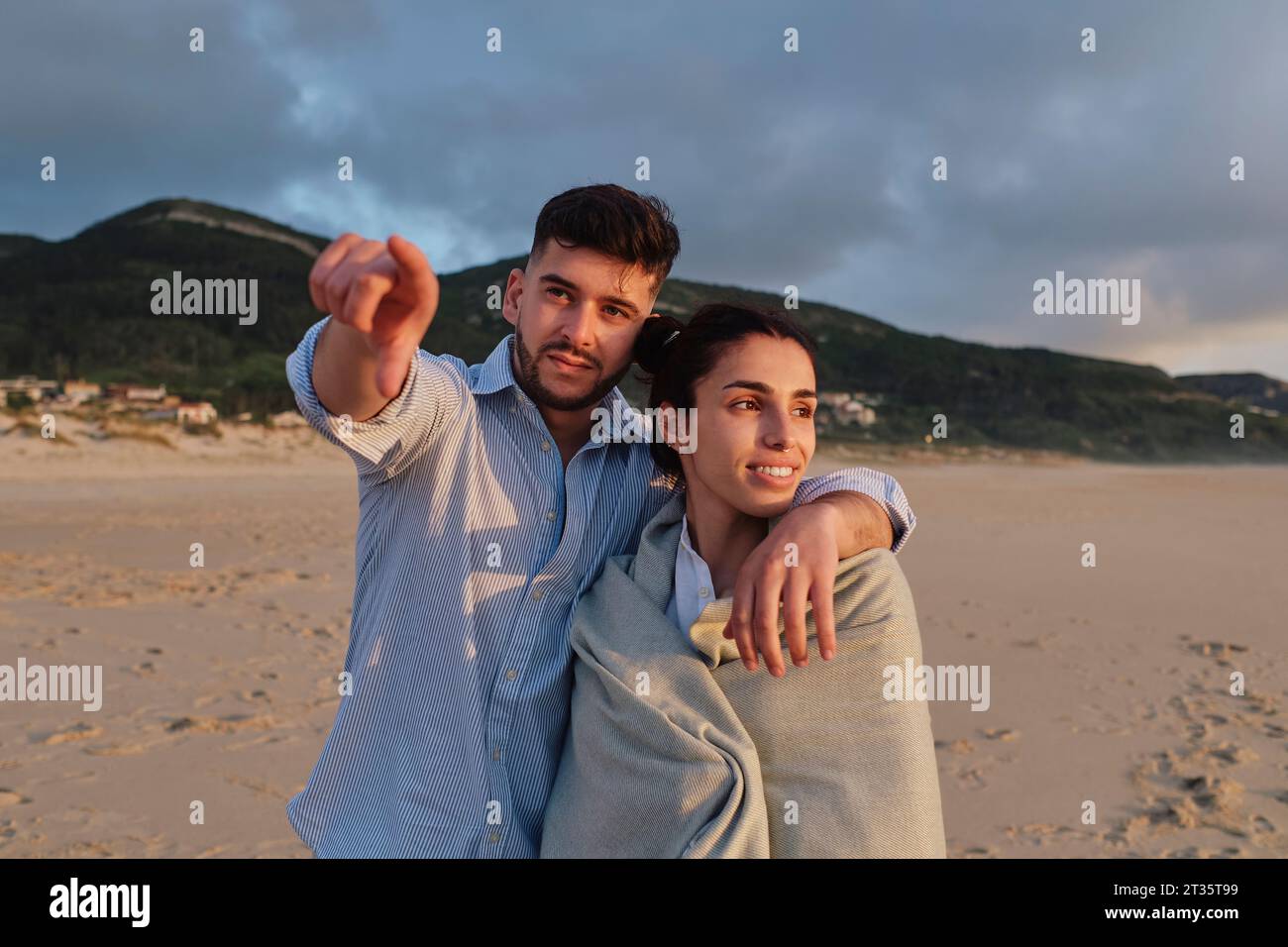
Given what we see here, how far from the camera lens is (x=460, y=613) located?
2029 mm

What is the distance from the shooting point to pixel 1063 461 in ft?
120

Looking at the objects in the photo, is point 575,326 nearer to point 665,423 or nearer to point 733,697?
point 665,423

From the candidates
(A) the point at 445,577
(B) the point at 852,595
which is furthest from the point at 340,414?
(B) the point at 852,595

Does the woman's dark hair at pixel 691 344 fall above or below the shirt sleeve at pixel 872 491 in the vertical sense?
above

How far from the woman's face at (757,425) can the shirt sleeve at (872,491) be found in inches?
1.5

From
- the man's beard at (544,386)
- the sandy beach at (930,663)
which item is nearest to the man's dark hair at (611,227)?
the man's beard at (544,386)

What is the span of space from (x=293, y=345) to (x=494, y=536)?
118ft

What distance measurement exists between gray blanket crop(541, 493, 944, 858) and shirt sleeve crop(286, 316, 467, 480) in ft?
1.71

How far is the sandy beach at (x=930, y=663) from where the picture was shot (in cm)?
470

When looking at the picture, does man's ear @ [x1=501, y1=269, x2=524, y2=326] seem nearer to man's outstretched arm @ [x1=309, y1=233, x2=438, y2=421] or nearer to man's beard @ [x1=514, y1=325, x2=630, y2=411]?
man's beard @ [x1=514, y1=325, x2=630, y2=411]

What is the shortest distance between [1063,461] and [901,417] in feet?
20.0

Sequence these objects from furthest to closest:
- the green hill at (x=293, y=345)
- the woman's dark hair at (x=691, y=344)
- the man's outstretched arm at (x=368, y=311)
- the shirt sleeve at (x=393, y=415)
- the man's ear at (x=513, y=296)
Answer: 1. the green hill at (x=293, y=345)
2. the man's ear at (x=513, y=296)
3. the woman's dark hair at (x=691, y=344)
4. the shirt sleeve at (x=393, y=415)
5. the man's outstretched arm at (x=368, y=311)

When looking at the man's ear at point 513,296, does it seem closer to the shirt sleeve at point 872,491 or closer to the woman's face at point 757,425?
the woman's face at point 757,425

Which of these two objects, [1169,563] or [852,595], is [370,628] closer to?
[852,595]
